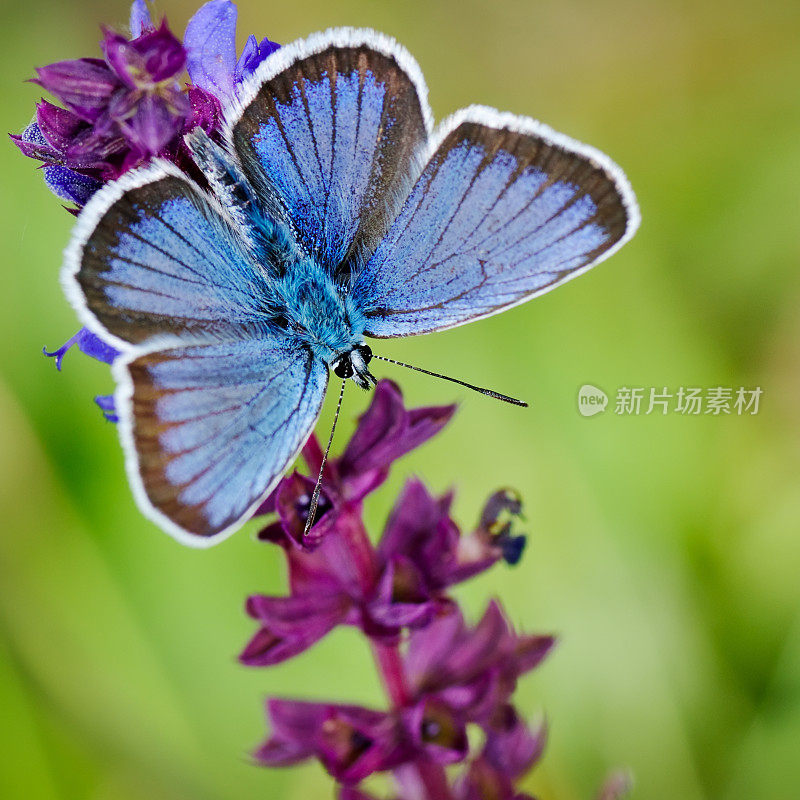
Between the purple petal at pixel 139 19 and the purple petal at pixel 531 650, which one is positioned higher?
the purple petal at pixel 139 19

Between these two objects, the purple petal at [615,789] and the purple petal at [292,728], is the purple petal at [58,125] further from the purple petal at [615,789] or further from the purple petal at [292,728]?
the purple petal at [615,789]

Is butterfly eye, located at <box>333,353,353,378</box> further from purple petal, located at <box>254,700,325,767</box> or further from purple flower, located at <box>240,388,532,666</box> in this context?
purple petal, located at <box>254,700,325,767</box>

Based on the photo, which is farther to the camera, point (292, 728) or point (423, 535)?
point (292, 728)

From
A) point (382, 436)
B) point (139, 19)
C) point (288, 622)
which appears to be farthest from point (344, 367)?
point (139, 19)

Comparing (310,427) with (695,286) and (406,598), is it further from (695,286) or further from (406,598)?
(695,286)

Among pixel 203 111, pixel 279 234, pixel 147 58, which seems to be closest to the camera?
pixel 147 58

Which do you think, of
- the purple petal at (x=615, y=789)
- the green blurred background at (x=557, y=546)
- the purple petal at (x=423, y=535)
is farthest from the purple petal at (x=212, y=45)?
the purple petal at (x=615, y=789)

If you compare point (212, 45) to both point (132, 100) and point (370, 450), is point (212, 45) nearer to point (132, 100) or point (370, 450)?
point (132, 100)

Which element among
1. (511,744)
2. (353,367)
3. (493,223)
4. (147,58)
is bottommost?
(511,744)
